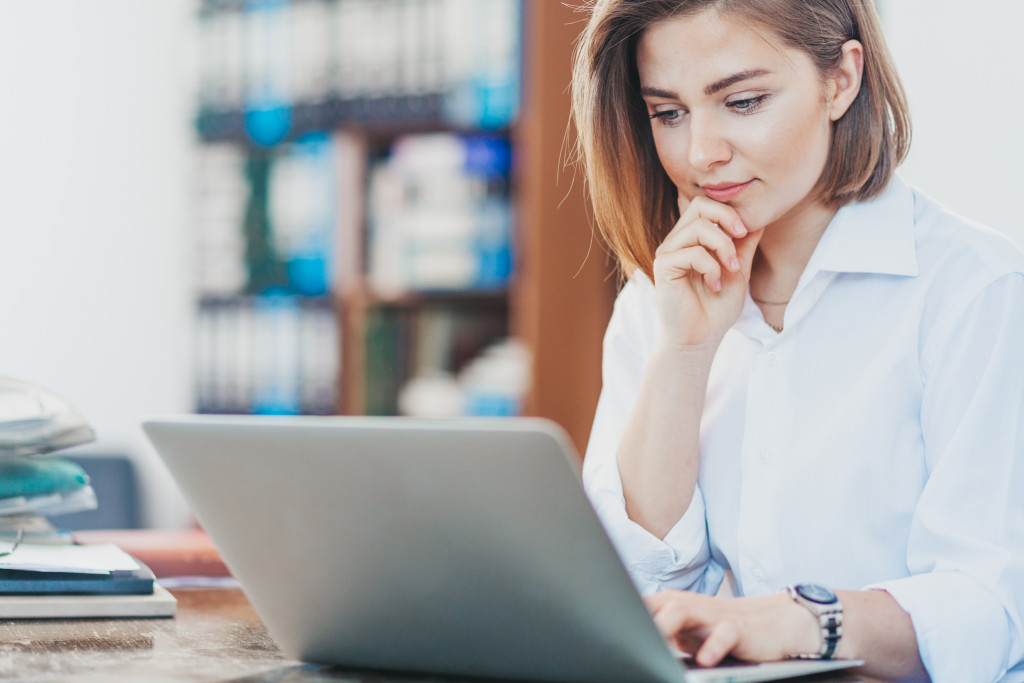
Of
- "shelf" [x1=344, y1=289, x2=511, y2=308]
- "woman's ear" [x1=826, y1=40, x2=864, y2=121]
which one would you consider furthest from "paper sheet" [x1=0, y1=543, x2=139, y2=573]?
"shelf" [x1=344, y1=289, x2=511, y2=308]

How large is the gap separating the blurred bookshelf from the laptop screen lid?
5.43ft

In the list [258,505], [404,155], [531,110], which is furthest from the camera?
[404,155]

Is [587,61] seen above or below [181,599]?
above

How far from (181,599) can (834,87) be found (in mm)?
859

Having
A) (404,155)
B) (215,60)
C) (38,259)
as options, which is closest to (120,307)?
(38,259)

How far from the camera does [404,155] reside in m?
2.76

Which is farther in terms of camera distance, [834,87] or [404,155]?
[404,155]

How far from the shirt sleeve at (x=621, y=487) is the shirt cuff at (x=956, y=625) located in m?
0.26

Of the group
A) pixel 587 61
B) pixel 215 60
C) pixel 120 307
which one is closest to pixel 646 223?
pixel 587 61

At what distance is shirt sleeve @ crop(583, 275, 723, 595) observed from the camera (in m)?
1.13

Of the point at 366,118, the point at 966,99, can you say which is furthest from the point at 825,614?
the point at 366,118

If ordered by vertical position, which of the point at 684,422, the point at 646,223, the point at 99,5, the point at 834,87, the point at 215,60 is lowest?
the point at 684,422

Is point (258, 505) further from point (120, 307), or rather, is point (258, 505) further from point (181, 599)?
point (120, 307)

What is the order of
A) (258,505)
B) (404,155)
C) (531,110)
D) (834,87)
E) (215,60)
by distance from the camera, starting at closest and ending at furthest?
(258,505) < (834,87) < (531,110) < (404,155) < (215,60)
